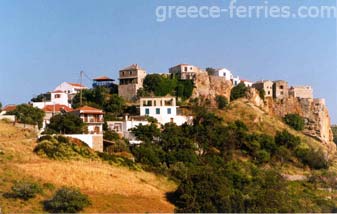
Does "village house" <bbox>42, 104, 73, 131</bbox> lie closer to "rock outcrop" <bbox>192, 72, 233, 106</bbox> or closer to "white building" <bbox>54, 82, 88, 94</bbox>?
"white building" <bbox>54, 82, 88, 94</bbox>

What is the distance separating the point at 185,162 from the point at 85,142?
5461 millimetres

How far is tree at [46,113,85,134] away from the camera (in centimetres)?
3073

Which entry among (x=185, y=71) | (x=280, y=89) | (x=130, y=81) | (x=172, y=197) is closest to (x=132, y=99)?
(x=130, y=81)

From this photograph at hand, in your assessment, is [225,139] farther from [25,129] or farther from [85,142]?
[25,129]

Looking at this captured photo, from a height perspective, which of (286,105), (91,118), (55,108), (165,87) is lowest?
(91,118)

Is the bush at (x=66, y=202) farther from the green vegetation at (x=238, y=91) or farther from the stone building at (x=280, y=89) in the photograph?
the stone building at (x=280, y=89)

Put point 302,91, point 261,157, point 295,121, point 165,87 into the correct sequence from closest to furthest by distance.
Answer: point 261,157, point 165,87, point 295,121, point 302,91

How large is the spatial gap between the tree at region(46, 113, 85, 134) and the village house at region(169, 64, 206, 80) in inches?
585

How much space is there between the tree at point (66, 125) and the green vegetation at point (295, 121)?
775 inches

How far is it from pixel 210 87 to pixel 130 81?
20.2 ft

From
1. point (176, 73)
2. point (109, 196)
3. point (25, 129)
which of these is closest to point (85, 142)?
point (25, 129)

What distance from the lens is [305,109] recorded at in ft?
157

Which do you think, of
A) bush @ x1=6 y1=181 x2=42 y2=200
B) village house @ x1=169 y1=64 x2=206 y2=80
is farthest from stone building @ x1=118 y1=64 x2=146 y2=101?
bush @ x1=6 y1=181 x2=42 y2=200

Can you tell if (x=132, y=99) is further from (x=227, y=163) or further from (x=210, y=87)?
(x=227, y=163)
